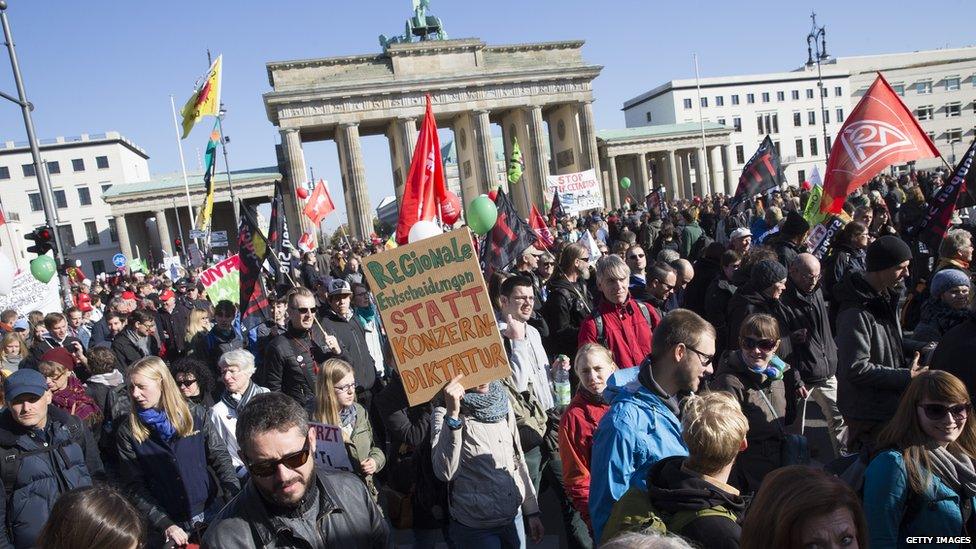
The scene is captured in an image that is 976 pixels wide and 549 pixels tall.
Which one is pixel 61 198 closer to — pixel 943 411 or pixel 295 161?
pixel 295 161

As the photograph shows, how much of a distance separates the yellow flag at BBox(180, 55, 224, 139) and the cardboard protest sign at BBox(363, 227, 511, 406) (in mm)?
12363

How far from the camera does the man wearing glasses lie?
5.24 m

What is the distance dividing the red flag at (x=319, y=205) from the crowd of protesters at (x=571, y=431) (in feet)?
35.9

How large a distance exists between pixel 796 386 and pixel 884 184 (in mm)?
16935

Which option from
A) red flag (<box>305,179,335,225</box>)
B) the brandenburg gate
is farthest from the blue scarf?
the brandenburg gate

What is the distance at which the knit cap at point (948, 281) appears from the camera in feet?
14.3

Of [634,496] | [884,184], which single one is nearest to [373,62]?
[884,184]

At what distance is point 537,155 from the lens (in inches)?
2030

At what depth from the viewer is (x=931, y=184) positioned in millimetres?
16688

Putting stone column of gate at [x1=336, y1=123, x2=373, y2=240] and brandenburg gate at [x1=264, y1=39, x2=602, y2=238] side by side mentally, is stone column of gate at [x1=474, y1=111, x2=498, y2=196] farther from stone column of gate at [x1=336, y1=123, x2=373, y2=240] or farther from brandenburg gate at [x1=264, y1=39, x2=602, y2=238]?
stone column of gate at [x1=336, y1=123, x2=373, y2=240]

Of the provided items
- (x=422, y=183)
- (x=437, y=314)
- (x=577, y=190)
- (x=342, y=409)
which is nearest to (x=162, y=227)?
(x=577, y=190)

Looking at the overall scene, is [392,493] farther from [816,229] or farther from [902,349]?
[816,229]

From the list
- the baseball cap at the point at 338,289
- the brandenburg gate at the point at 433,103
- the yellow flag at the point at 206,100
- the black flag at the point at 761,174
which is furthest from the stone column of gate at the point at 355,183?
the baseball cap at the point at 338,289

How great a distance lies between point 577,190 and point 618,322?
59.8 ft
